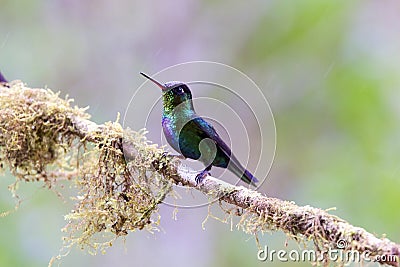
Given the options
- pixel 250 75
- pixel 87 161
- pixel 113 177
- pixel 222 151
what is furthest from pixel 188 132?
pixel 250 75

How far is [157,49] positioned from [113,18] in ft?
2.89

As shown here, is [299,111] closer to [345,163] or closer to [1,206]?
[345,163]

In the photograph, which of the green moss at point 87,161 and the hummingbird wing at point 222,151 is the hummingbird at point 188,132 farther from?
the green moss at point 87,161

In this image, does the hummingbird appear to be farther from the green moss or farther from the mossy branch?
the green moss

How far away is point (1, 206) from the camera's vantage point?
3863 mm

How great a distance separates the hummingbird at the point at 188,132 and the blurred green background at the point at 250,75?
Answer: 8.33 feet

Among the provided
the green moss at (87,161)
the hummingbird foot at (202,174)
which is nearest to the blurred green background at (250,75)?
the green moss at (87,161)

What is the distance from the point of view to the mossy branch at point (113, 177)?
133 centimetres

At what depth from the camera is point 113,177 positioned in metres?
1.85

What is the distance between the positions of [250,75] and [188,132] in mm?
3613

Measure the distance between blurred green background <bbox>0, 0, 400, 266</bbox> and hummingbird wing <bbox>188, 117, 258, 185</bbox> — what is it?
8.39 feet

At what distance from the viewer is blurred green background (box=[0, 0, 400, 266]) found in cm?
407

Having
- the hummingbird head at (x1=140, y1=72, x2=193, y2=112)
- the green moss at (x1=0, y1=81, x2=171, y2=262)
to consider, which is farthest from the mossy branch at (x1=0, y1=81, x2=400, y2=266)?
the hummingbird head at (x1=140, y1=72, x2=193, y2=112)

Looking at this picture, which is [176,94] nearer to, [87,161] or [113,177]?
[113,177]
